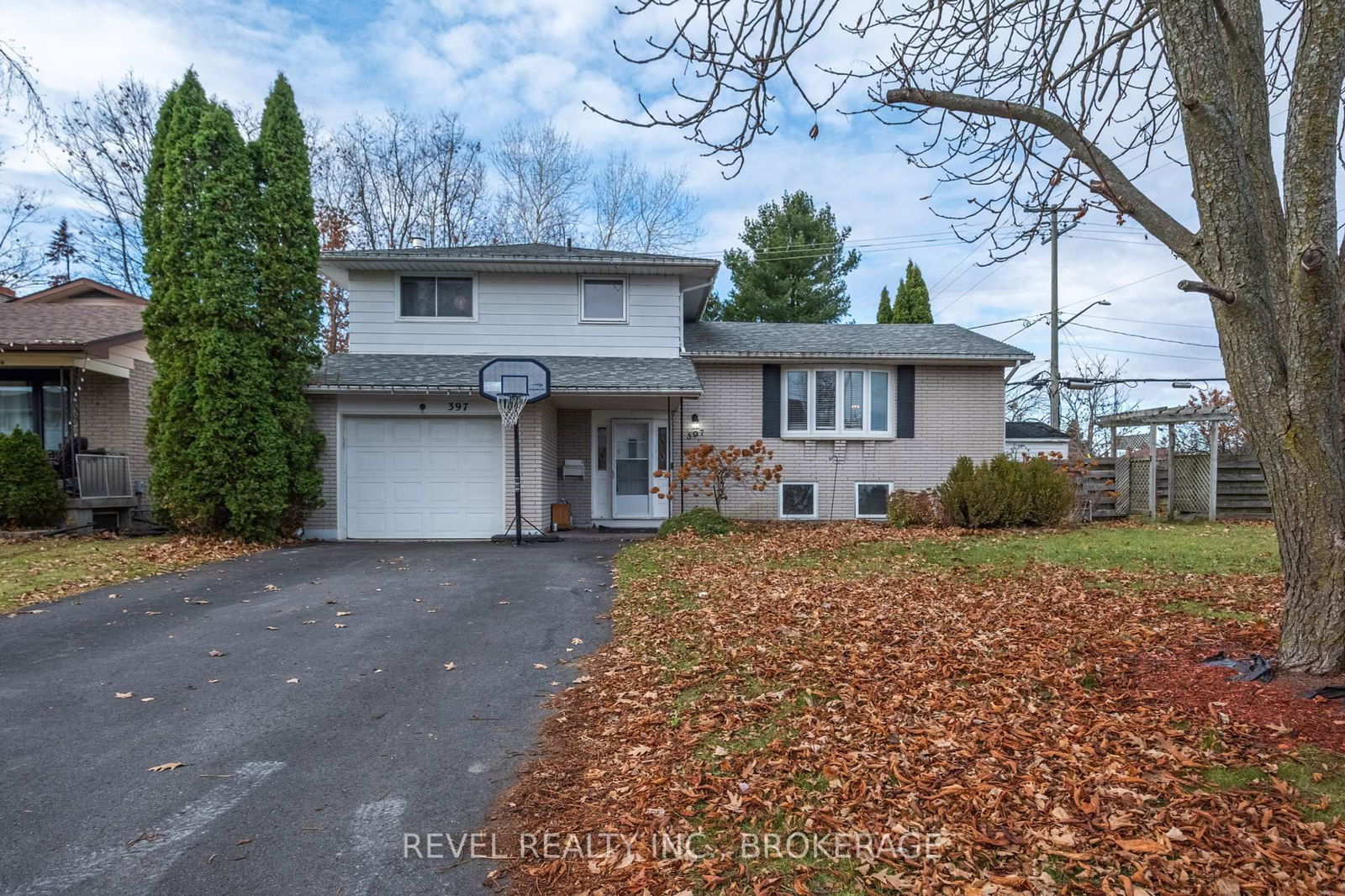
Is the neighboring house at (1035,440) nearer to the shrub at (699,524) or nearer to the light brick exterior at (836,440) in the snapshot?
the light brick exterior at (836,440)

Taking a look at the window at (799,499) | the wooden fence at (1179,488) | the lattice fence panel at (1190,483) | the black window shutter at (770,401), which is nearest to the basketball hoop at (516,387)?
the black window shutter at (770,401)

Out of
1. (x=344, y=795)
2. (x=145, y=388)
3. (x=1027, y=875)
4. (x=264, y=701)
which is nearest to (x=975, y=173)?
(x=1027, y=875)

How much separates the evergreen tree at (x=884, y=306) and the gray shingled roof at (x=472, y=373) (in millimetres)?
14863

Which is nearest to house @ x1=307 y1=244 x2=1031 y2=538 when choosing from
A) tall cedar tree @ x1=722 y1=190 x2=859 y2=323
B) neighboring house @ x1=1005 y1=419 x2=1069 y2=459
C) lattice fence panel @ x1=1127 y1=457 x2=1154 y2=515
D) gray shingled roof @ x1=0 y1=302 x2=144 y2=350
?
lattice fence panel @ x1=1127 y1=457 x2=1154 y2=515

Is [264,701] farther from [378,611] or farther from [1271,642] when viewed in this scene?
[1271,642]

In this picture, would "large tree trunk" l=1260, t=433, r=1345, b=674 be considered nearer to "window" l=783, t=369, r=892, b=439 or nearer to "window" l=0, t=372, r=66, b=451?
"window" l=783, t=369, r=892, b=439

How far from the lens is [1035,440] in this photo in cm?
1928

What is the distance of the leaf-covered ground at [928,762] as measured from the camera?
2.31m

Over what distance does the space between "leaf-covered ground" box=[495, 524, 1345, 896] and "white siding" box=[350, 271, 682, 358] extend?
7955mm

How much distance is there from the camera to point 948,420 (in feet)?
44.7

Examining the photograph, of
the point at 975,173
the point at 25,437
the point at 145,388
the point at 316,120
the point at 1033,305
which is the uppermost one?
the point at 316,120

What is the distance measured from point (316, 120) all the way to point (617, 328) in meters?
17.0

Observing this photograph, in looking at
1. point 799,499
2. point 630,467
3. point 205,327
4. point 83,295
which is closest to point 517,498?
point 630,467

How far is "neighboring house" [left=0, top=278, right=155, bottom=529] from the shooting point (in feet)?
38.9
